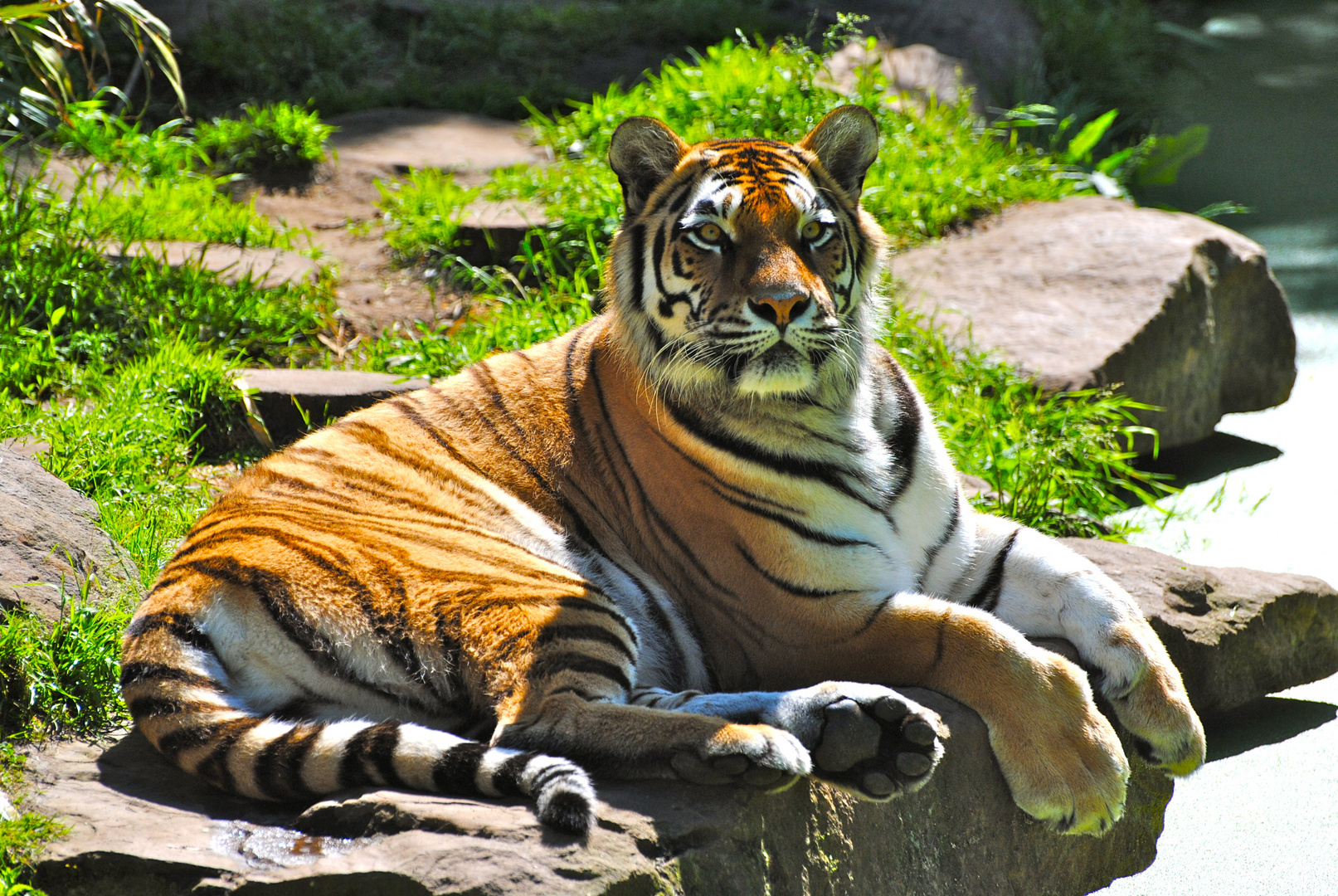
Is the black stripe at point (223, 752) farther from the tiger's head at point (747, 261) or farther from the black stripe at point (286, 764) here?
the tiger's head at point (747, 261)

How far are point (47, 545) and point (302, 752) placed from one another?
3.91 feet

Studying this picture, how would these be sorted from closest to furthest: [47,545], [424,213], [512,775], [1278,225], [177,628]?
[512,775], [177,628], [47,545], [424,213], [1278,225]

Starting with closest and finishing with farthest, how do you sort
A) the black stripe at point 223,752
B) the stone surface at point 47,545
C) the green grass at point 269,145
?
the black stripe at point 223,752, the stone surface at point 47,545, the green grass at point 269,145

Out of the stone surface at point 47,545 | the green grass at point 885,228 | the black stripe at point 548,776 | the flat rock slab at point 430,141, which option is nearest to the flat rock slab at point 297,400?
the green grass at point 885,228

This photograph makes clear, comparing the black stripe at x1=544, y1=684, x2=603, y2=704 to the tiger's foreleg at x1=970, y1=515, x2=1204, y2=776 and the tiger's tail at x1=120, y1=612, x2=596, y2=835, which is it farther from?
the tiger's foreleg at x1=970, y1=515, x2=1204, y2=776

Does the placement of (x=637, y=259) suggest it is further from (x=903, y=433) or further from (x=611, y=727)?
(x=611, y=727)

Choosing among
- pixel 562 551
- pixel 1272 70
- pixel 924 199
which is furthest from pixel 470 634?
pixel 1272 70

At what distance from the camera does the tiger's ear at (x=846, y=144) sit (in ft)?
9.46

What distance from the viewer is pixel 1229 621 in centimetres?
325

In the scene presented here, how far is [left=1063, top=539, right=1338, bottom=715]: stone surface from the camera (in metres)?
3.14

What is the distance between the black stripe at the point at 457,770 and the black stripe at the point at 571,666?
0.76 feet

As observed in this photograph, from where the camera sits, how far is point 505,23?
891 centimetres

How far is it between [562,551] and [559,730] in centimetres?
63

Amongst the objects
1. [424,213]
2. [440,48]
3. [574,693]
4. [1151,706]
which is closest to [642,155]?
[574,693]
